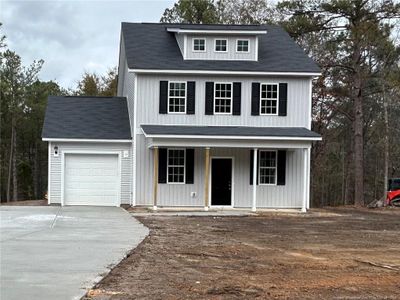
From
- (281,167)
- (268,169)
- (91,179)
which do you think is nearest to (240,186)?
(268,169)

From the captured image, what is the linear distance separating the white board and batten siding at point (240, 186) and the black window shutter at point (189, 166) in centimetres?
15

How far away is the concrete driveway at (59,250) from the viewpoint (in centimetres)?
685

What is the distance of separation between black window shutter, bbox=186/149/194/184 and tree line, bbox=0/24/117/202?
72.8 ft

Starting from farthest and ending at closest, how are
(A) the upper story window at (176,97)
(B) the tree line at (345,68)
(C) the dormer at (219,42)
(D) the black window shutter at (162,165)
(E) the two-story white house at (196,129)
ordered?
(B) the tree line at (345,68)
(C) the dormer at (219,42)
(A) the upper story window at (176,97)
(E) the two-story white house at (196,129)
(D) the black window shutter at (162,165)

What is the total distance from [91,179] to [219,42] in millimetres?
7860

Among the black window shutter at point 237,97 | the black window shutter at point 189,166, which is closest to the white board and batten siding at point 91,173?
the black window shutter at point 189,166

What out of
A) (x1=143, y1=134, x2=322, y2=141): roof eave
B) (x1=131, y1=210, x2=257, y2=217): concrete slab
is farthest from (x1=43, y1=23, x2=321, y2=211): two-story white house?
(x1=131, y1=210, x2=257, y2=217): concrete slab

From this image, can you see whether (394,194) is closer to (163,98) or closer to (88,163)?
(163,98)

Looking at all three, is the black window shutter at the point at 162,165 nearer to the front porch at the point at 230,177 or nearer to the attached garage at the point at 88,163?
the front porch at the point at 230,177

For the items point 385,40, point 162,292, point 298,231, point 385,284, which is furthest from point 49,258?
point 385,40

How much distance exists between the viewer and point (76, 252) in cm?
962

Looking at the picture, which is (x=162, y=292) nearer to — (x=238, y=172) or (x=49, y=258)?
(x=49, y=258)

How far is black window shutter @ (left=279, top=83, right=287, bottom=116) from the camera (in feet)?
72.3

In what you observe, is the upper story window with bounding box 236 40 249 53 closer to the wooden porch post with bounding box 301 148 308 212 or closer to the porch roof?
the porch roof
